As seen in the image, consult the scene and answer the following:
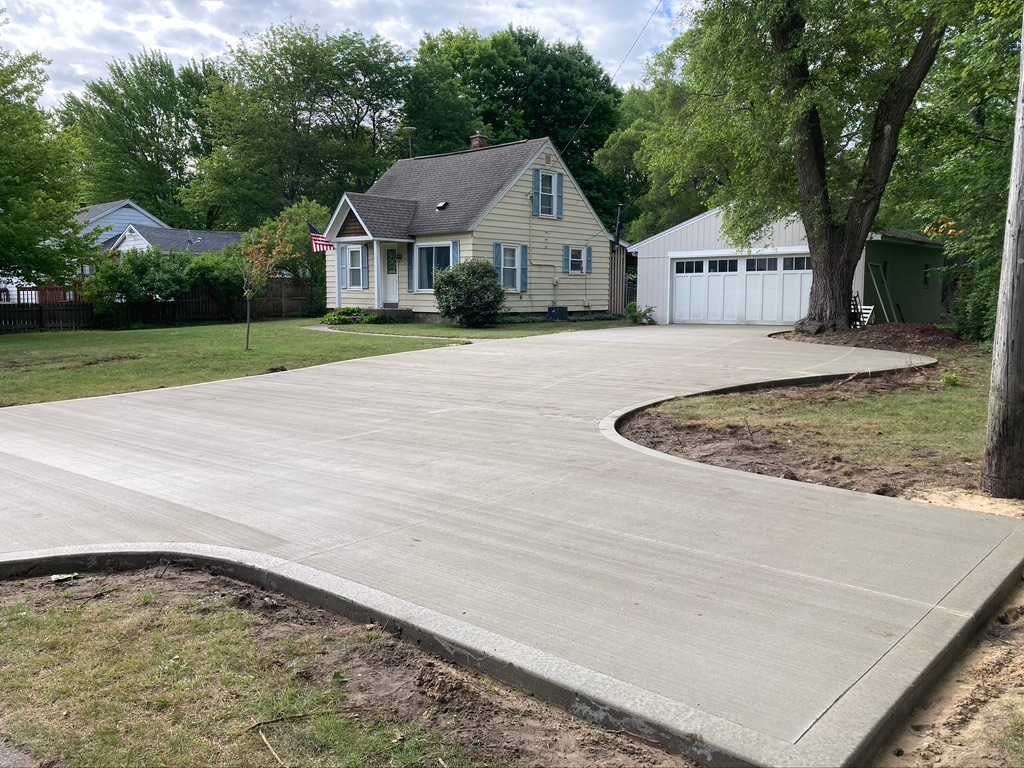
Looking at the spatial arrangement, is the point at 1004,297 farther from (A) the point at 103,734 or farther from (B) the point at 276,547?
(A) the point at 103,734

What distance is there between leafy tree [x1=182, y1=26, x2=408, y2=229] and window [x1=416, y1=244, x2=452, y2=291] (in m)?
19.0

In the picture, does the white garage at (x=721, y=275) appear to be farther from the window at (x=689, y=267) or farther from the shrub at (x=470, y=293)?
the shrub at (x=470, y=293)

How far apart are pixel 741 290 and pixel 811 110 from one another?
8983 mm

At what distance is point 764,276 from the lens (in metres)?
25.2

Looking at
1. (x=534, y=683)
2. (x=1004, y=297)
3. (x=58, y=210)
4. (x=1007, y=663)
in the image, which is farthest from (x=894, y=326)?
(x=58, y=210)

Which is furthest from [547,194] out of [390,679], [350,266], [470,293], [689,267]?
[390,679]

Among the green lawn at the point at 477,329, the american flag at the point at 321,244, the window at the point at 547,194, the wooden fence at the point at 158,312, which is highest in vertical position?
the window at the point at 547,194

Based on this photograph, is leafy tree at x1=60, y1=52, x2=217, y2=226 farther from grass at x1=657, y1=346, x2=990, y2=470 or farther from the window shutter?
grass at x1=657, y1=346, x2=990, y2=470

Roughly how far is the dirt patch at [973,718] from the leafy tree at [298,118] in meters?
44.2

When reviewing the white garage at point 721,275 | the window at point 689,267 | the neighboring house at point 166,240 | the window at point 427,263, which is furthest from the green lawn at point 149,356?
the neighboring house at point 166,240

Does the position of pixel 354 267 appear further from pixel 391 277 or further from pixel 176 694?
pixel 176 694

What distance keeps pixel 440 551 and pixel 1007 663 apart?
106 inches

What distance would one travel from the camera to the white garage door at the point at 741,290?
80.7ft

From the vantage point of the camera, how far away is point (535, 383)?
11312mm
